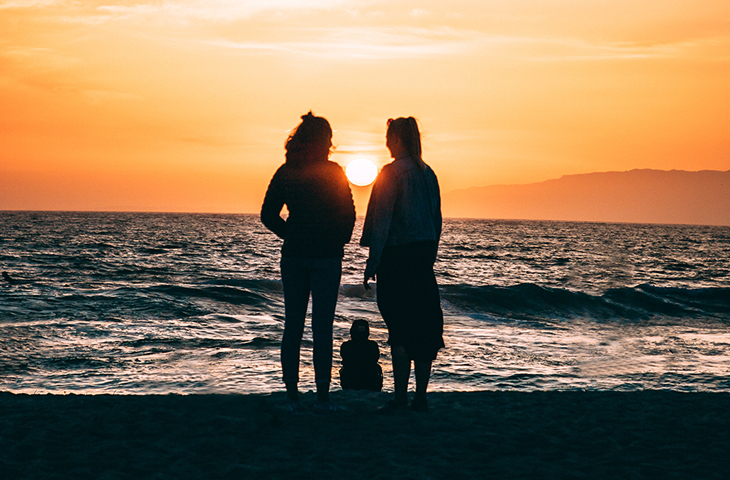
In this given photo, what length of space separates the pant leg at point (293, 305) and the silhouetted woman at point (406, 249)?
415 millimetres

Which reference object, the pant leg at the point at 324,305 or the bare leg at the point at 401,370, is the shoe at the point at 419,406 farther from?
the pant leg at the point at 324,305

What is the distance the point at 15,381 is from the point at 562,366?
18.4ft

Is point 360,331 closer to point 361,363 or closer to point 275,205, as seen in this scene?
point 361,363

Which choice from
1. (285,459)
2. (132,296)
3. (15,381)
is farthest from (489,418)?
(132,296)

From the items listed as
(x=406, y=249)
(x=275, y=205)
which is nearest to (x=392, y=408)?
(x=406, y=249)

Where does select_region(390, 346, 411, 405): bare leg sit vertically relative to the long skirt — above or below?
below

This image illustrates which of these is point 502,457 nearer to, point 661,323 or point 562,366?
point 562,366

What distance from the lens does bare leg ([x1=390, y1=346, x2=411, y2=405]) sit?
3861mm

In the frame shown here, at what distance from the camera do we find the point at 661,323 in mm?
12430

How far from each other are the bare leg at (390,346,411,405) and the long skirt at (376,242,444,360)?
4 cm

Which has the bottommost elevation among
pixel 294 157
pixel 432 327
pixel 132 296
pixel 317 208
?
pixel 132 296

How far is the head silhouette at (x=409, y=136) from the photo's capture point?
12.6 ft

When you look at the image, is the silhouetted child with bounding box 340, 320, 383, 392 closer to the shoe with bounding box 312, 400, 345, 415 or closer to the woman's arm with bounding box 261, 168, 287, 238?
the shoe with bounding box 312, 400, 345, 415

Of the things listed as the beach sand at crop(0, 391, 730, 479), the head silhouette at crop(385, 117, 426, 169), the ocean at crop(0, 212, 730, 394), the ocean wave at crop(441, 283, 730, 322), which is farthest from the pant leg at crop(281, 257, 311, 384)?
the ocean wave at crop(441, 283, 730, 322)
